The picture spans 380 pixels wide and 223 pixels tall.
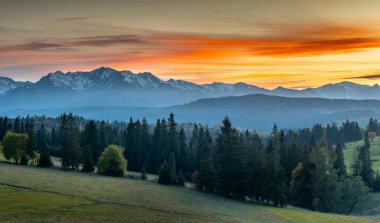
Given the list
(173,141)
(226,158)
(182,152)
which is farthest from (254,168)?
(173,141)

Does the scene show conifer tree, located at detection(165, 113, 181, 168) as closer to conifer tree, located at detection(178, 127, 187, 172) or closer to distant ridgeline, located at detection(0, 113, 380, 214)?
conifer tree, located at detection(178, 127, 187, 172)

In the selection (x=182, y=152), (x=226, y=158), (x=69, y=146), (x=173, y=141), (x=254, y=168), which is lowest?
(x=254, y=168)

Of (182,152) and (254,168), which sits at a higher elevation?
(182,152)

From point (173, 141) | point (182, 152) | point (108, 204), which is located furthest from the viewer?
point (173, 141)

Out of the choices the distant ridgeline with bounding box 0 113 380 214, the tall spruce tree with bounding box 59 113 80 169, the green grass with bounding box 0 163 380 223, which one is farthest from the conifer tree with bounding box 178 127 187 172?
the green grass with bounding box 0 163 380 223

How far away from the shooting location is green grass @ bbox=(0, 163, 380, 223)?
63.8 metres

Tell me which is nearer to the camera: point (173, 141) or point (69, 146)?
point (69, 146)

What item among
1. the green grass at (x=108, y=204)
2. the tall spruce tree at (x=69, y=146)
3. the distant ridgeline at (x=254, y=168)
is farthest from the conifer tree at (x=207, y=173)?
the tall spruce tree at (x=69, y=146)

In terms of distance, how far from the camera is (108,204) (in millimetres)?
74062

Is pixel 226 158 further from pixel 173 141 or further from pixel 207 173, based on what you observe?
pixel 173 141

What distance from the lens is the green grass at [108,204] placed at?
209 ft

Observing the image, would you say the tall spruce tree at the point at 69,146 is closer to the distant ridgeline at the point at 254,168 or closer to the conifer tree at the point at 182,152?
the distant ridgeline at the point at 254,168

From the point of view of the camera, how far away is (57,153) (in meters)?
182

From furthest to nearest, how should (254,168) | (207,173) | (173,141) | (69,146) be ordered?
(173,141)
(69,146)
(254,168)
(207,173)
